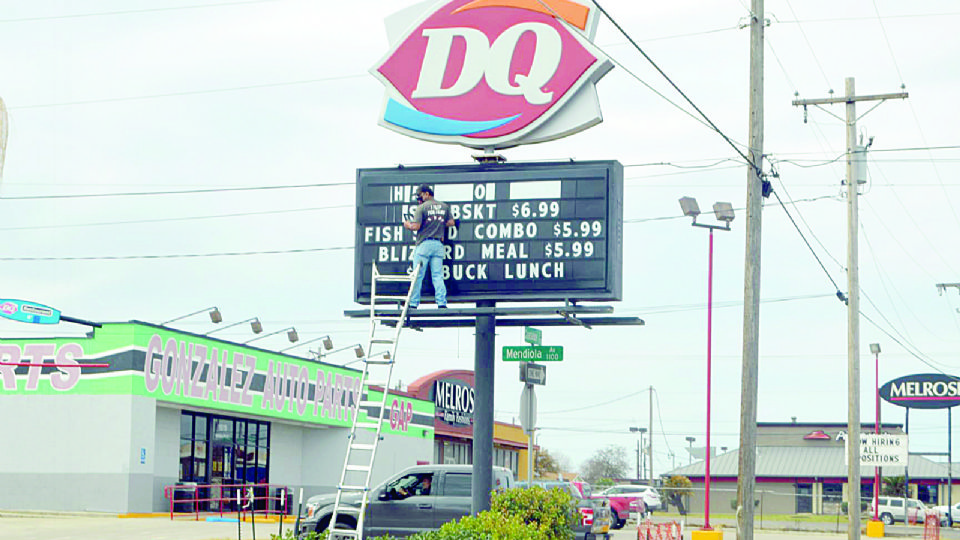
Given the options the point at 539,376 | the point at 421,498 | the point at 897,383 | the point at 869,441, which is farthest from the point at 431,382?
the point at 539,376

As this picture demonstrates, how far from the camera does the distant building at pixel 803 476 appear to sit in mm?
78562

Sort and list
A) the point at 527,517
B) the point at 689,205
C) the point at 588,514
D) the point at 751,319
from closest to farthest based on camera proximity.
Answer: the point at 527,517, the point at 751,319, the point at 588,514, the point at 689,205

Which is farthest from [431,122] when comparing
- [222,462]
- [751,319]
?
[222,462]

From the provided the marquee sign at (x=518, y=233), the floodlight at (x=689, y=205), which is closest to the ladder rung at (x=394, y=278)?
the marquee sign at (x=518, y=233)

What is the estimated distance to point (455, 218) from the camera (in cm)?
1692

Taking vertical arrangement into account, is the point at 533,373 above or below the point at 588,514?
above

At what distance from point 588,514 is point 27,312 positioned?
15324mm

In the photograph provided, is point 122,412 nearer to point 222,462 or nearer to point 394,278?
point 222,462

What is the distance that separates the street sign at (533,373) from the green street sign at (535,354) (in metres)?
0.28

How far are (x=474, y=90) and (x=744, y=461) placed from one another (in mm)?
8293

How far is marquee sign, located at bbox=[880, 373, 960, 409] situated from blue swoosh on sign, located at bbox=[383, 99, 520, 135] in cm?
3683

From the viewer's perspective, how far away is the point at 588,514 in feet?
84.8

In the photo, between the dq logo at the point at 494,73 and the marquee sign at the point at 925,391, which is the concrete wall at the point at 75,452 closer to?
the dq logo at the point at 494,73

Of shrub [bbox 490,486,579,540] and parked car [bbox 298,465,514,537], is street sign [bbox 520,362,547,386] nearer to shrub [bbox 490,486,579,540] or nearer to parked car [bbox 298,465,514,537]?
shrub [bbox 490,486,579,540]
